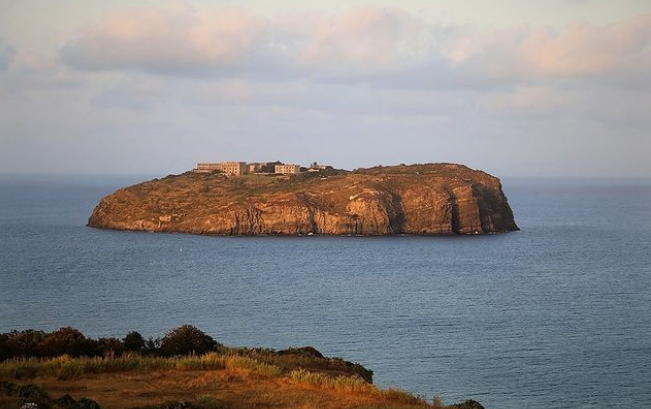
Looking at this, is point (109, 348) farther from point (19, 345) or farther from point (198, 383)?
point (198, 383)

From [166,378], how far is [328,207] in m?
116

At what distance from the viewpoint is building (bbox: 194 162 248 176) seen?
17575 centimetres

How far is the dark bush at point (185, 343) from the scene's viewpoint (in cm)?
2798

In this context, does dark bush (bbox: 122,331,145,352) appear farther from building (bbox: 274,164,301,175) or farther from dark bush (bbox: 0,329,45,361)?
building (bbox: 274,164,301,175)

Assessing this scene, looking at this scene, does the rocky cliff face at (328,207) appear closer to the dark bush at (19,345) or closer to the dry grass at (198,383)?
the dark bush at (19,345)

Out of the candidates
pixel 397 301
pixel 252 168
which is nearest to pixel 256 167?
pixel 252 168

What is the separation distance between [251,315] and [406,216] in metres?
80.3

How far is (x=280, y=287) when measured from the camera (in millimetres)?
78750

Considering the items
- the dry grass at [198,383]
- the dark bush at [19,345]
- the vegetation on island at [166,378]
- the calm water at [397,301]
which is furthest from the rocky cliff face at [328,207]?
the dry grass at [198,383]

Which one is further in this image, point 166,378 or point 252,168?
point 252,168

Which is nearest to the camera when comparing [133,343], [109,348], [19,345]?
[19,345]

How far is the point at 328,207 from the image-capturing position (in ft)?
456

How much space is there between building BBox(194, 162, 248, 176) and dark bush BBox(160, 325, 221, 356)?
144 meters

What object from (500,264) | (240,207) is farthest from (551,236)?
(240,207)
